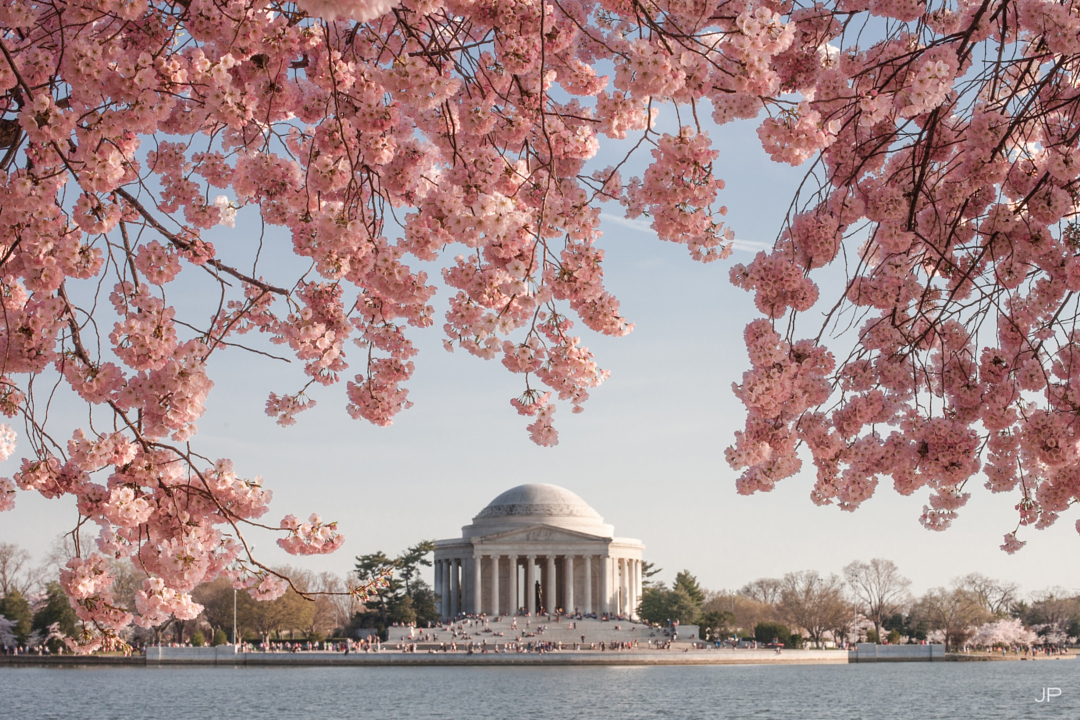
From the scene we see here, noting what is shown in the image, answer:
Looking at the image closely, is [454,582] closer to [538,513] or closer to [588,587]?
[538,513]

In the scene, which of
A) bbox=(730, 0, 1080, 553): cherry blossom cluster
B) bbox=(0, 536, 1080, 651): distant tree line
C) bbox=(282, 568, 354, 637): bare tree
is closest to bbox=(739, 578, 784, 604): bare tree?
bbox=(0, 536, 1080, 651): distant tree line

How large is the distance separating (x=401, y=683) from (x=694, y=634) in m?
30.6

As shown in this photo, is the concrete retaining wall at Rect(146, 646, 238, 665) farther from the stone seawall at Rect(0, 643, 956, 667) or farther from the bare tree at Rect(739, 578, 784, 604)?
the bare tree at Rect(739, 578, 784, 604)

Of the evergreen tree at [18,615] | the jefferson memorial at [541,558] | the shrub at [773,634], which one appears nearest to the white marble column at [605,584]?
the jefferson memorial at [541,558]

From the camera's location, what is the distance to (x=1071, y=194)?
7.00 metres

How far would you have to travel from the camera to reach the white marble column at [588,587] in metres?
89.6

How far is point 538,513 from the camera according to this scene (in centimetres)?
9212

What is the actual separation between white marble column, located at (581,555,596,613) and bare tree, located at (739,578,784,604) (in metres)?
23.2

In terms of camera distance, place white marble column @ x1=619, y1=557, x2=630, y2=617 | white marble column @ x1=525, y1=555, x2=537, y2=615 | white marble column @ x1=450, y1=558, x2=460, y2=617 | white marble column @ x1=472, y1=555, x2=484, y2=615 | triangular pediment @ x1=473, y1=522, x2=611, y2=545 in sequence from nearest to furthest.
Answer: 1. white marble column @ x1=472, y1=555, x2=484, y2=615
2. triangular pediment @ x1=473, y1=522, x2=611, y2=545
3. white marble column @ x1=450, y1=558, x2=460, y2=617
4. white marble column @ x1=619, y1=557, x2=630, y2=617
5. white marble column @ x1=525, y1=555, x2=537, y2=615

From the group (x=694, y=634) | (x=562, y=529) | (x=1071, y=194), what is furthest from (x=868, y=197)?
(x=562, y=529)

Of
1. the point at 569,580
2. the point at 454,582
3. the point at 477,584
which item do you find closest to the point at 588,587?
the point at 569,580

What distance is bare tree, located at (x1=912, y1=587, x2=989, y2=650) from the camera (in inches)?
3329

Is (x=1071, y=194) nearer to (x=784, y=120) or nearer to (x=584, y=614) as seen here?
(x=784, y=120)

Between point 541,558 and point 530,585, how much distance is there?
3.05 metres
